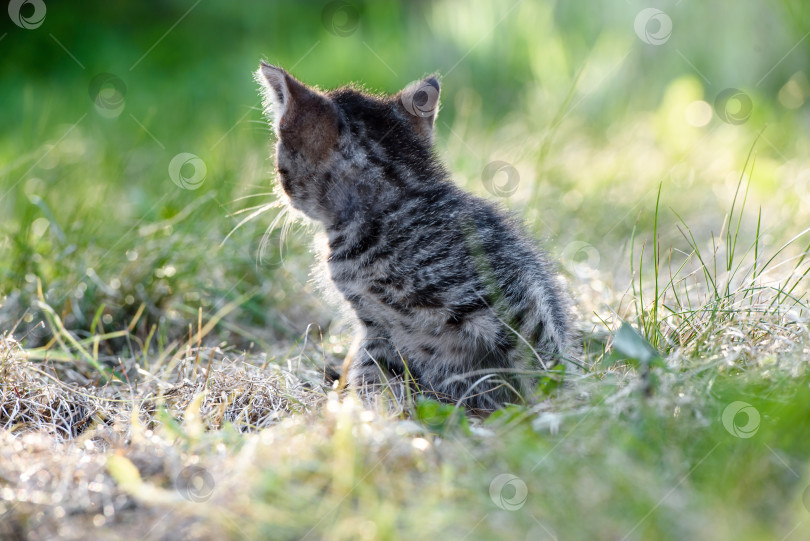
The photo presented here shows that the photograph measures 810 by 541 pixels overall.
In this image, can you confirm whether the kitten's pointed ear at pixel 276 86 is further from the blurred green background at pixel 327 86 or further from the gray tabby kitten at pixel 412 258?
the blurred green background at pixel 327 86

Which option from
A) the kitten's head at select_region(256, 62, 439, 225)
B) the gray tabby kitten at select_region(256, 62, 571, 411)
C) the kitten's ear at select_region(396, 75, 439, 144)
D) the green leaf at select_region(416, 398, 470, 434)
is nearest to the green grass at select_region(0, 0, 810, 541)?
the green leaf at select_region(416, 398, 470, 434)

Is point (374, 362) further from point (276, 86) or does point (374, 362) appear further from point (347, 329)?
point (276, 86)

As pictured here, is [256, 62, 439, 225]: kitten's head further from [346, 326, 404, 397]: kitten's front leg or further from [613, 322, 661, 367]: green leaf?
[613, 322, 661, 367]: green leaf

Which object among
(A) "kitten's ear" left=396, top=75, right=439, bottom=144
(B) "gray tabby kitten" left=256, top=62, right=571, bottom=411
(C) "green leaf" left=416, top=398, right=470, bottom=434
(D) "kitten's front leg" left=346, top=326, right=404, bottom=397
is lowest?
(D) "kitten's front leg" left=346, top=326, right=404, bottom=397

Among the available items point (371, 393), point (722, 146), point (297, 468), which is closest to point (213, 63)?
point (722, 146)

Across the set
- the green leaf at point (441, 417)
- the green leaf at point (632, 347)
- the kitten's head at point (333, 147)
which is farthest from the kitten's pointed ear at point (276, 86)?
the green leaf at point (632, 347)

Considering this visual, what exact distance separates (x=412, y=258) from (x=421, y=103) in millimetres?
798

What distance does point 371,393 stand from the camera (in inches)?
102

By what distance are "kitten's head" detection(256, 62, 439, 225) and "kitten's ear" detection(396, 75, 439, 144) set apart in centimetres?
17

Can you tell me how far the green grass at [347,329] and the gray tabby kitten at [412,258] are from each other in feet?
0.65

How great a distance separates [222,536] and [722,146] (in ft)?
→ 16.7

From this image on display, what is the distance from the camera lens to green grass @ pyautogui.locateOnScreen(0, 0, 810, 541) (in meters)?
1.68

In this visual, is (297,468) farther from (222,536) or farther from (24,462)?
(24,462)

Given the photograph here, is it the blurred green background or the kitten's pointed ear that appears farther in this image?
the blurred green background
